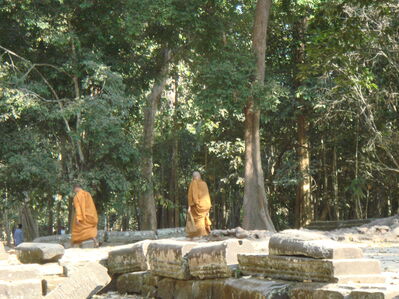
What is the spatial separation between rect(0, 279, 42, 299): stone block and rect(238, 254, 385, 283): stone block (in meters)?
2.47

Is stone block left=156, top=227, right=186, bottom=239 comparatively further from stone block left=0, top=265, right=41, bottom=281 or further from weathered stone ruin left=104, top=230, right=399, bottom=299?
stone block left=0, top=265, right=41, bottom=281

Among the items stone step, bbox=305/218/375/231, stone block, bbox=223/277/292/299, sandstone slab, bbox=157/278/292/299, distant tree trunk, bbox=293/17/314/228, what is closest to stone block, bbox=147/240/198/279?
sandstone slab, bbox=157/278/292/299

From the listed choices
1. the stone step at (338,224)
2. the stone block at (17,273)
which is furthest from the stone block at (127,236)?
the stone block at (17,273)

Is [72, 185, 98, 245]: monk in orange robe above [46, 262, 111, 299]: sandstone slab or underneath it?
above

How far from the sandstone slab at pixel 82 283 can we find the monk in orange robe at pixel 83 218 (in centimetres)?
746

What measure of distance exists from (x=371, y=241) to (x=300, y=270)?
8048 mm

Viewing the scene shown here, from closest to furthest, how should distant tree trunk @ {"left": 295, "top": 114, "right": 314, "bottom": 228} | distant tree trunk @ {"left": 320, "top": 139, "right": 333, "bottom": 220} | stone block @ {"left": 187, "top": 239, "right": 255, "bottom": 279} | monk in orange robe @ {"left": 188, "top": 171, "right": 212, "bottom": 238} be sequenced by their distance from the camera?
stone block @ {"left": 187, "top": 239, "right": 255, "bottom": 279} < monk in orange robe @ {"left": 188, "top": 171, "right": 212, "bottom": 238} < distant tree trunk @ {"left": 295, "top": 114, "right": 314, "bottom": 228} < distant tree trunk @ {"left": 320, "top": 139, "right": 333, "bottom": 220}

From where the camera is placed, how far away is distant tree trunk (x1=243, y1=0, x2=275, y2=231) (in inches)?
821

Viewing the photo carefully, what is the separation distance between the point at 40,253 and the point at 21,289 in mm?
2024

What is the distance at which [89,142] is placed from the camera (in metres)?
20.2

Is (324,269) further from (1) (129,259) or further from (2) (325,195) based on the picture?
(2) (325,195)

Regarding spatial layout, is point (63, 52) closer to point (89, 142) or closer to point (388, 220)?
point (89, 142)

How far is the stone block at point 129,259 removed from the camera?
34.0 ft

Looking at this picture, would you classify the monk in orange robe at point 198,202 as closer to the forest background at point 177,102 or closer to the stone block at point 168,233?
the stone block at point 168,233
